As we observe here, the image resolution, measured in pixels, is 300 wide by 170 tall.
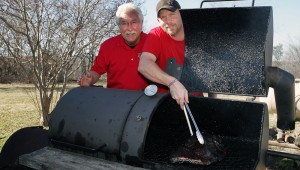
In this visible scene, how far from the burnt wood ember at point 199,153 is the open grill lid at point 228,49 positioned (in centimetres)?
52

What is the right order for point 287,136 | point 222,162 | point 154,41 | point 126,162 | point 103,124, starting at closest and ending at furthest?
point 126,162
point 103,124
point 222,162
point 154,41
point 287,136

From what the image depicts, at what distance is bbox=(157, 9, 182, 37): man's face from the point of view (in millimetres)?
3213

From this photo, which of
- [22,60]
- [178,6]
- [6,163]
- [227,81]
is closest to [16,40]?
[22,60]

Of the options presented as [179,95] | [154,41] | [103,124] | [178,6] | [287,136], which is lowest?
A: [287,136]

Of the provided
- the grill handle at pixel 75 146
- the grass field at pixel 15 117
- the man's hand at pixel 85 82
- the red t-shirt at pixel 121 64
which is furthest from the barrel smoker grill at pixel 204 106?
the grass field at pixel 15 117

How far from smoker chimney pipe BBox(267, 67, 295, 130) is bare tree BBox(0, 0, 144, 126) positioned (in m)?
7.24

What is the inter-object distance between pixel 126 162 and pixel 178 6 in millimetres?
1725

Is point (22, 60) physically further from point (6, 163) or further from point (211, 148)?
point (211, 148)

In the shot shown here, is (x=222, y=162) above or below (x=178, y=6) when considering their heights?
below

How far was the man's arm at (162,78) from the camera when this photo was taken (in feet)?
7.91

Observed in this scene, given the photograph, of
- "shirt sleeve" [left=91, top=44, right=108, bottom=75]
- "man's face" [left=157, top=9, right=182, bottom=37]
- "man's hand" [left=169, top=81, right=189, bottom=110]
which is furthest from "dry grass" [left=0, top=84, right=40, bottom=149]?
"man's hand" [left=169, top=81, right=189, bottom=110]

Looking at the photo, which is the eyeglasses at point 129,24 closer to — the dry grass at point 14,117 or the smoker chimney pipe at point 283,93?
the smoker chimney pipe at point 283,93

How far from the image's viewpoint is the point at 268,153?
9.54 feet

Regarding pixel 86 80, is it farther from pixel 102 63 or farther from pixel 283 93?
pixel 283 93
